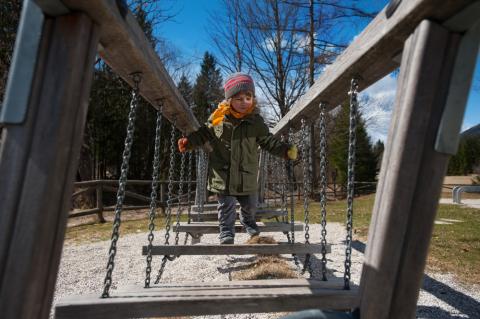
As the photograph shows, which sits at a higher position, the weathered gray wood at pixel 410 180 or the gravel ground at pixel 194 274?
the weathered gray wood at pixel 410 180

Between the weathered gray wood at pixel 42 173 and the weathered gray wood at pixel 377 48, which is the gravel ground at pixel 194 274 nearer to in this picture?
the weathered gray wood at pixel 42 173

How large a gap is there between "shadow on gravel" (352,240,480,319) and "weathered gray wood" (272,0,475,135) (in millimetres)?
1338

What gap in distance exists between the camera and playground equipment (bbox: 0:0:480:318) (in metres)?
0.70

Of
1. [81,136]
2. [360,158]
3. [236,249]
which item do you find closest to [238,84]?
[236,249]

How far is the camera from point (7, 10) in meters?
8.01

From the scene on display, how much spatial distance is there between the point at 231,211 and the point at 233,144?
488mm

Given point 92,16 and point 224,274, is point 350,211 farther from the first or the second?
point 224,274

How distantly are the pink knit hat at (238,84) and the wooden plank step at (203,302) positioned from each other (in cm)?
157

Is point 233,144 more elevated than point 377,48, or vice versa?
point 377,48

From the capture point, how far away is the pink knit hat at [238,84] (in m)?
2.31

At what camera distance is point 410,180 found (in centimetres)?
77

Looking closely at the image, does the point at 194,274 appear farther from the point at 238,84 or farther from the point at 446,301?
the point at 446,301

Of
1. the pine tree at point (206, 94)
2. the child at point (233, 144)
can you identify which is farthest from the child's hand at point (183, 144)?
the pine tree at point (206, 94)

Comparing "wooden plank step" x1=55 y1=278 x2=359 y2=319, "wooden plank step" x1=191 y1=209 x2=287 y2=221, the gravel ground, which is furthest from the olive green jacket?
"wooden plank step" x1=55 y1=278 x2=359 y2=319
